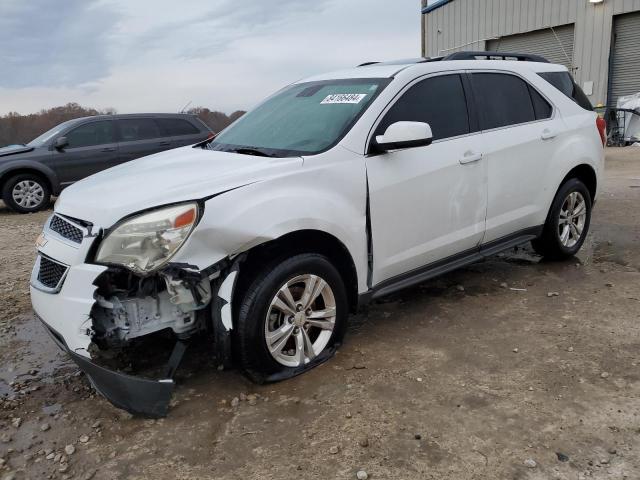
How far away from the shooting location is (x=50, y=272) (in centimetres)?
289

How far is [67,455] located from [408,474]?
1606 millimetres

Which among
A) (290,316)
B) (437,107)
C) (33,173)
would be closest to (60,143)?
(33,173)

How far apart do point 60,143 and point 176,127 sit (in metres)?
2.05

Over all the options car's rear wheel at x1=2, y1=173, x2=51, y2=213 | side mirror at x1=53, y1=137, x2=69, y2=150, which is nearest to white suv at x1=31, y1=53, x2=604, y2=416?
side mirror at x1=53, y1=137, x2=69, y2=150

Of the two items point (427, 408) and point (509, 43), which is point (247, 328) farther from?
point (509, 43)

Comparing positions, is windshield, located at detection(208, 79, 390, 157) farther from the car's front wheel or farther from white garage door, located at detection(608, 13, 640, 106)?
white garage door, located at detection(608, 13, 640, 106)

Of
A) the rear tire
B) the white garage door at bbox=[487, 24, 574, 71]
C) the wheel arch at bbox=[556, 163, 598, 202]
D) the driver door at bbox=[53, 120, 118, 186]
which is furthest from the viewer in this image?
the white garage door at bbox=[487, 24, 574, 71]

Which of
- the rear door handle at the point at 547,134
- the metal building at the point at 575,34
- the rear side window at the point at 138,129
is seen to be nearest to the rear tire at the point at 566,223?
the rear door handle at the point at 547,134

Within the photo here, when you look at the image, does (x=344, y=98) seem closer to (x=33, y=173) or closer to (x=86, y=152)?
(x=86, y=152)

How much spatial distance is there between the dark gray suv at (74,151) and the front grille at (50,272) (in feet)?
23.7

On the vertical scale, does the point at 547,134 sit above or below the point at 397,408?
above

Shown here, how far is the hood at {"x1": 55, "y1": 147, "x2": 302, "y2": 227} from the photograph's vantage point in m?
2.72

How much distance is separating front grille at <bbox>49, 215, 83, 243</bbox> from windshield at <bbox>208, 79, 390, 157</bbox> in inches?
45.9

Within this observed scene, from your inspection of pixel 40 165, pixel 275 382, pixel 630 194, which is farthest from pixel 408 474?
pixel 40 165
